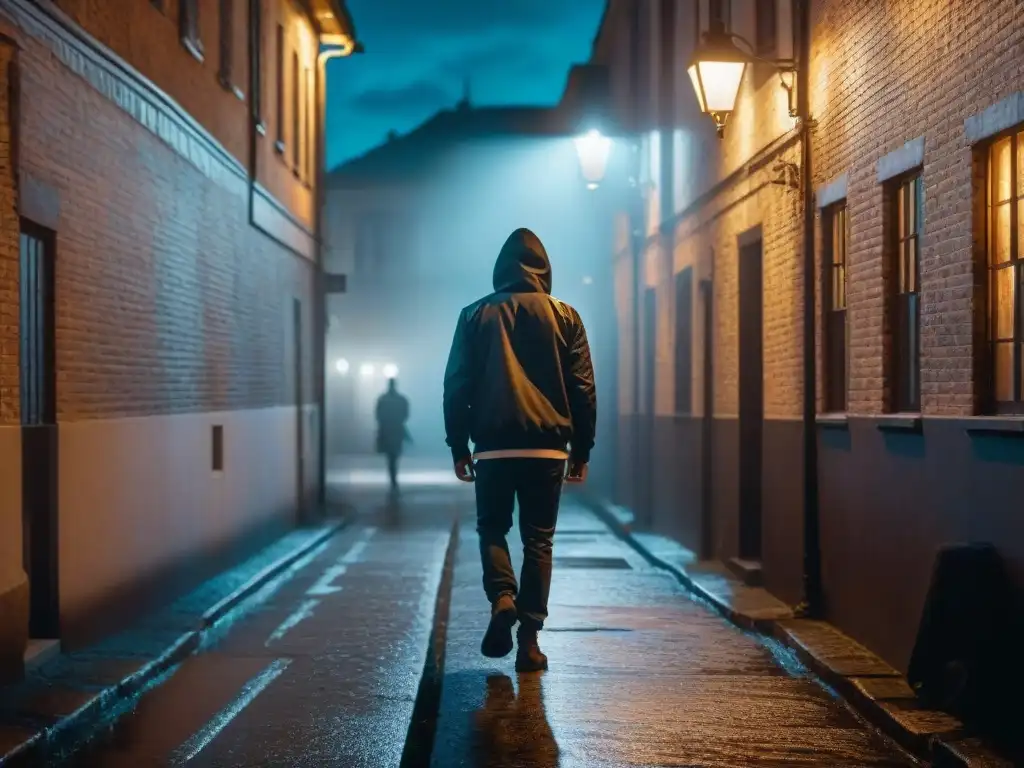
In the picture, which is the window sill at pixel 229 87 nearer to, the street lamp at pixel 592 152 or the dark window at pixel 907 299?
the street lamp at pixel 592 152

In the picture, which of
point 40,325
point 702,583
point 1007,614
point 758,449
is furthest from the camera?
point 758,449

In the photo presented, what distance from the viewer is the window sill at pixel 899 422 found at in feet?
25.6

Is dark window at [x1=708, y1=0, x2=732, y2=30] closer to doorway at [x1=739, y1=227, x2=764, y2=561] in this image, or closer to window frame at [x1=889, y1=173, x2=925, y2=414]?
doorway at [x1=739, y1=227, x2=764, y2=561]

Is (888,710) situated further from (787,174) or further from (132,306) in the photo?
(132,306)

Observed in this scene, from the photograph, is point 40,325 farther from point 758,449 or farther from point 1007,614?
point 758,449

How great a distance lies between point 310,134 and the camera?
830 inches

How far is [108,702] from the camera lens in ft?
24.4

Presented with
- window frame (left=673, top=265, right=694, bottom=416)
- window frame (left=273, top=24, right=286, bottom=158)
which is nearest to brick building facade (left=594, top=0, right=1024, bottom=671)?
window frame (left=673, top=265, right=694, bottom=416)

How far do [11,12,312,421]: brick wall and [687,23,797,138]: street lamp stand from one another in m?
4.06

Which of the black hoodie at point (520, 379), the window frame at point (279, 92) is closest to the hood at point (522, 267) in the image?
the black hoodie at point (520, 379)

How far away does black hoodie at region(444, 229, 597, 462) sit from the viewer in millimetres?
7746

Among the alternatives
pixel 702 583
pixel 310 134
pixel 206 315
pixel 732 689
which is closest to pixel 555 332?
pixel 732 689

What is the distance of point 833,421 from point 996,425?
2943 millimetres

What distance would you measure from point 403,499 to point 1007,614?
61.6 feet
